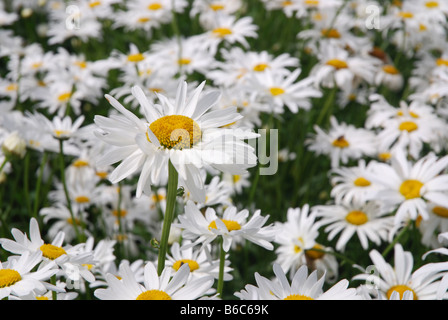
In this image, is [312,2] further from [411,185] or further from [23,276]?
[23,276]

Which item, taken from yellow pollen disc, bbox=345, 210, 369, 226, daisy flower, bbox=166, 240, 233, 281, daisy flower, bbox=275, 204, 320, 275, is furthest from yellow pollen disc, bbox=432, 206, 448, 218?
daisy flower, bbox=166, 240, 233, 281

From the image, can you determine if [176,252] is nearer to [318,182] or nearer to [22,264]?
[22,264]

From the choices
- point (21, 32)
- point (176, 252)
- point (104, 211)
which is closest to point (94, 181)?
point (104, 211)

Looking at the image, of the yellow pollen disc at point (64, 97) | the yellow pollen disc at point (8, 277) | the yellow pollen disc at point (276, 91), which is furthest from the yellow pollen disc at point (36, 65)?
the yellow pollen disc at point (8, 277)

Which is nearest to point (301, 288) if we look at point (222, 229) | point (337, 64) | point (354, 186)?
point (222, 229)

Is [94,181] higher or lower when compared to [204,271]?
higher

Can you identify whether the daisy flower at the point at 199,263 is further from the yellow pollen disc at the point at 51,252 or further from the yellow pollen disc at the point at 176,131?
the yellow pollen disc at the point at 176,131

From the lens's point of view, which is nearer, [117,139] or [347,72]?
[117,139]
